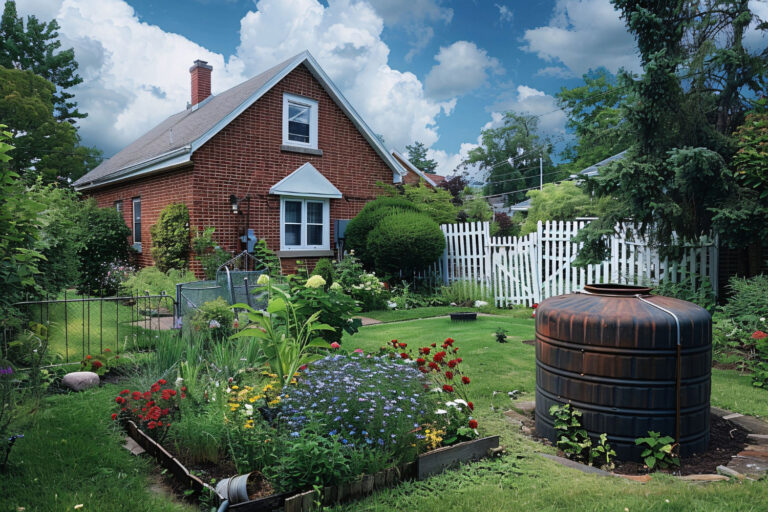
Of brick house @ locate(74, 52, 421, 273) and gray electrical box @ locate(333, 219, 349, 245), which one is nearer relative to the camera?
brick house @ locate(74, 52, 421, 273)

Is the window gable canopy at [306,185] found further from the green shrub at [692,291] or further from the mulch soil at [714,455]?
the mulch soil at [714,455]

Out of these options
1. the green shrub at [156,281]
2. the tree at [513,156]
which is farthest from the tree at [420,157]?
the green shrub at [156,281]

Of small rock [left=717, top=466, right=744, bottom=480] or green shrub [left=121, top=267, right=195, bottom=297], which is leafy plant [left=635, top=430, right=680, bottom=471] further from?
green shrub [left=121, top=267, right=195, bottom=297]

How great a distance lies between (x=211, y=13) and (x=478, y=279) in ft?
29.8

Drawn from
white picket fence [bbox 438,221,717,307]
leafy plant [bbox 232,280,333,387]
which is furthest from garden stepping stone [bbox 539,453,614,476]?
white picket fence [bbox 438,221,717,307]

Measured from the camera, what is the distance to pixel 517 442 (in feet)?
12.6

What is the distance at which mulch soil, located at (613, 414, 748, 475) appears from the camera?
3598 millimetres

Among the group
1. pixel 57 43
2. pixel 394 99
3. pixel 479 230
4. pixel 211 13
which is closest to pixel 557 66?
pixel 394 99

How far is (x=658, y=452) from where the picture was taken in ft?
12.0

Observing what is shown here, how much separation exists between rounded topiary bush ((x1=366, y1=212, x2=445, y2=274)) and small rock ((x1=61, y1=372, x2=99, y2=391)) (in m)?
8.08

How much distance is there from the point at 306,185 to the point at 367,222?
7.03 ft

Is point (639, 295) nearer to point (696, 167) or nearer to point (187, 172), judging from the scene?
point (696, 167)

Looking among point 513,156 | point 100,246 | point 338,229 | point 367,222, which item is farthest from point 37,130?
point 513,156

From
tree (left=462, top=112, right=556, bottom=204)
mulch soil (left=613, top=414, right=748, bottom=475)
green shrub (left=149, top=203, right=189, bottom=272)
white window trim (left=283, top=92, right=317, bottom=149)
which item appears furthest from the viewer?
tree (left=462, top=112, right=556, bottom=204)
